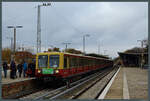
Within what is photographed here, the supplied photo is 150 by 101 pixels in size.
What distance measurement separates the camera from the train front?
14.9 m

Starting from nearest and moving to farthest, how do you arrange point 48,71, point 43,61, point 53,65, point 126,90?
point 126,90 < point 48,71 < point 53,65 < point 43,61

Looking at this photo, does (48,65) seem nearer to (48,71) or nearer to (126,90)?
(48,71)

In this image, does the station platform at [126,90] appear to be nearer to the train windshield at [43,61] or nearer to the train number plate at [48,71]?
the train number plate at [48,71]

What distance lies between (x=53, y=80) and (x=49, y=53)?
2.01 meters

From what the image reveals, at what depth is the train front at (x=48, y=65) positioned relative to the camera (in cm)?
1488

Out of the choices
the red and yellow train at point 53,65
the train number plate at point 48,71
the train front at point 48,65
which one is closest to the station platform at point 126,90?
the red and yellow train at point 53,65

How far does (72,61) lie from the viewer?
17203 millimetres

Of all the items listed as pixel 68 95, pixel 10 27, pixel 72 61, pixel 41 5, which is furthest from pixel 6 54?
Result: pixel 68 95

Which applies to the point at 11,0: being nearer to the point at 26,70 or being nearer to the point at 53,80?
the point at 53,80

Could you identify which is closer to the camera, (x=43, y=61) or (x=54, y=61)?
(x=54, y=61)

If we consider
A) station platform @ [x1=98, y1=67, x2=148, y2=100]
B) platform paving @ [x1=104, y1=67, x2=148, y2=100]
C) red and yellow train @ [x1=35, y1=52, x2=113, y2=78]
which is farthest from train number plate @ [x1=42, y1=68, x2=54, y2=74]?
platform paving @ [x1=104, y1=67, x2=148, y2=100]

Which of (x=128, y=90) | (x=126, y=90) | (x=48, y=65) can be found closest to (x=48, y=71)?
(x=48, y=65)

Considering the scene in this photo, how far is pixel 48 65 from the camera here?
49.8 ft

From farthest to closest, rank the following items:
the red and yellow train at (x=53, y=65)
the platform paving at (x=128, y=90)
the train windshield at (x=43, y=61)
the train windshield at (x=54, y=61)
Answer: the train windshield at (x=43, y=61), the train windshield at (x=54, y=61), the red and yellow train at (x=53, y=65), the platform paving at (x=128, y=90)
